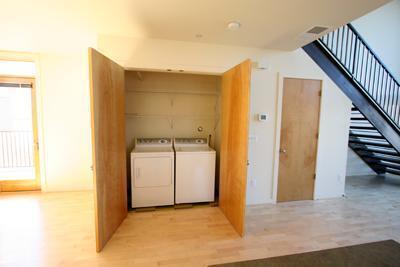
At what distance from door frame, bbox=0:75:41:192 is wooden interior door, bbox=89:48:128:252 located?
2180 mm

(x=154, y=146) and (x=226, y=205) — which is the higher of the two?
(x=154, y=146)

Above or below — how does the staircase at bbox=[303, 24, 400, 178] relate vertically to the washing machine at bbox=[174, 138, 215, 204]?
above

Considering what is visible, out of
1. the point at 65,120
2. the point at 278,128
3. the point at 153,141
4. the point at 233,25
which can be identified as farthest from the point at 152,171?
the point at 233,25

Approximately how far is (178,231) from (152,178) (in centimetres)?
93

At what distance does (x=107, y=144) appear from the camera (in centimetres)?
236

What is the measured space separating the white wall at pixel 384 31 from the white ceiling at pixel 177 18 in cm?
350

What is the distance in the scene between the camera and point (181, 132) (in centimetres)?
391

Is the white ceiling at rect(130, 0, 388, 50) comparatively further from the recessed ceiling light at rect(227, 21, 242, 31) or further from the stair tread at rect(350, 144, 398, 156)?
the stair tread at rect(350, 144, 398, 156)

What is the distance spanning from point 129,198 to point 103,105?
6.01ft

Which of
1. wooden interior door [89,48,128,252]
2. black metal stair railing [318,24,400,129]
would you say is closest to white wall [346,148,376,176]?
black metal stair railing [318,24,400,129]

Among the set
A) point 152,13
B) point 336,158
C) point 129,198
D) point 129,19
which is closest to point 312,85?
point 336,158

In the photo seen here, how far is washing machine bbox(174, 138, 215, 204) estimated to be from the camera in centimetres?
322

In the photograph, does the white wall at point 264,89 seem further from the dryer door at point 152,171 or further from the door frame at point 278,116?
the dryer door at point 152,171

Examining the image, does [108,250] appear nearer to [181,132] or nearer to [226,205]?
[226,205]
